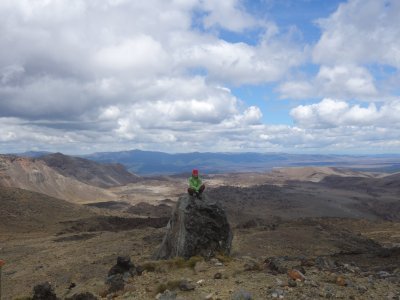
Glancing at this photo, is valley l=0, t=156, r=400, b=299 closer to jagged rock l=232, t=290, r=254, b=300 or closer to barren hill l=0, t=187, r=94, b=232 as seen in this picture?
barren hill l=0, t=187, r=94, b=232

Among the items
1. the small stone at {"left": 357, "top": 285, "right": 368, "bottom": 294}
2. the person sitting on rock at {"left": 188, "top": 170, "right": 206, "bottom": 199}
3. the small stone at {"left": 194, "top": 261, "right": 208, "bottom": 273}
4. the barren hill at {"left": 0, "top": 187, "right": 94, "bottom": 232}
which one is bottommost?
the barren hill at {"left": 0, "top": 187, "right": 94, "bottom": 232}

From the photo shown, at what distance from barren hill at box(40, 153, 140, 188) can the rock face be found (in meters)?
132

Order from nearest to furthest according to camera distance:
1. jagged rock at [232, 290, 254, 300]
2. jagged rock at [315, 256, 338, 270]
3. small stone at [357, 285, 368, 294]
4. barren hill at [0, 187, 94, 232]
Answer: jagged rock at [232, 290, 254, 300] < small stone at [357, 285, 368, 294] < jagged rock at [315, 256, 338, 270] < barren hill at [0, 187, 94, 232]

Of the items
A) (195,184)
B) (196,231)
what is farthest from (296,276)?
(195,184)

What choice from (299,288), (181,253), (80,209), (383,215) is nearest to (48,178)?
(80,209)

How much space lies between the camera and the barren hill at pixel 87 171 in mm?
154500

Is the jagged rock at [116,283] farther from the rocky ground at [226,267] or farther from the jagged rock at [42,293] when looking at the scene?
the jagged rock at [42,293]

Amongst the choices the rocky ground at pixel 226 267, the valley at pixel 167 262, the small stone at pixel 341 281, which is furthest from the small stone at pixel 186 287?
the small stone at pixel 341 281

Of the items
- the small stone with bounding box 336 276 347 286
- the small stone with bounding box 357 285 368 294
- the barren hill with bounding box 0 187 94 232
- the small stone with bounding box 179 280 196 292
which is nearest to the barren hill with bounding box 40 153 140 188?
the barren hill with bounding box 0 187 94 232

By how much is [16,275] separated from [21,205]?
3033cm

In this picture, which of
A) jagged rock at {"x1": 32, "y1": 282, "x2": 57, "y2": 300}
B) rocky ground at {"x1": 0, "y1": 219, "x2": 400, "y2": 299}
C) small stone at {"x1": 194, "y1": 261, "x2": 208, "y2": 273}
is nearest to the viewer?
rocky ground at {"x1": 0, "y1": 219, "x2": 400, "y2": 299}

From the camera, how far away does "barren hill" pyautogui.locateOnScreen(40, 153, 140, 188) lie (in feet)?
507

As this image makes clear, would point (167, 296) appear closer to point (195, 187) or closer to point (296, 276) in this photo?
point (296, 276)

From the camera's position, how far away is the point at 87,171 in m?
165
